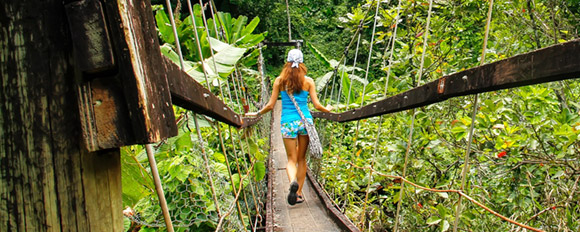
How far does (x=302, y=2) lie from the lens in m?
16.1

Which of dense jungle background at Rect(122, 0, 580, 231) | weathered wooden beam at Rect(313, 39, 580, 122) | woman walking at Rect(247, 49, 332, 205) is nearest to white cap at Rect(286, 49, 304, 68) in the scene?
woman walking at Rect(247, 49, 332, 205)

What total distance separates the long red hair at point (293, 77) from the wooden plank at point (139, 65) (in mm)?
2179

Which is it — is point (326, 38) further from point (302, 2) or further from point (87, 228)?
point (87, 228)

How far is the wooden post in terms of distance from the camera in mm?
374

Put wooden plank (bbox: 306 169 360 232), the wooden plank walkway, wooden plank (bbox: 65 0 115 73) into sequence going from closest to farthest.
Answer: wooden plank (bbox: 65 0 115 73), wooden plank (bbox: 306 169 360 232), the wooden plank walkway

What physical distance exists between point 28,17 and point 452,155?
1.70 meters

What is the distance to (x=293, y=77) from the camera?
266 cm

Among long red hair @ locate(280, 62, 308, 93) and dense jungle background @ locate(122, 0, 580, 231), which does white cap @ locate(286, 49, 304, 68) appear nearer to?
long red hair @ locate(280, 62, 308, 93)

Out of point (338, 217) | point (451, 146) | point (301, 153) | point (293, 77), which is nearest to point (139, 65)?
point (451, 146)

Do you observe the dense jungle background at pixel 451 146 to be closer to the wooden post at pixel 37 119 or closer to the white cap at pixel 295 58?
the white cap at pixel 295 58

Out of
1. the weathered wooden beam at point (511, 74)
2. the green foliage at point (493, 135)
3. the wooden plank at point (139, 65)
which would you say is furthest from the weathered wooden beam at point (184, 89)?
the green foliage at point (493, 135)

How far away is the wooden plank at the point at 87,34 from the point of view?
0.37m

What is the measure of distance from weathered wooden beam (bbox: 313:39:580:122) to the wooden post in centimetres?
65

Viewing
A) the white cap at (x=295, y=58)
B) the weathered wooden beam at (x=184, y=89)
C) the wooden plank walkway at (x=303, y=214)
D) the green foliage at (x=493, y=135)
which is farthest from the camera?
the white cap at (x=295, y=58)
